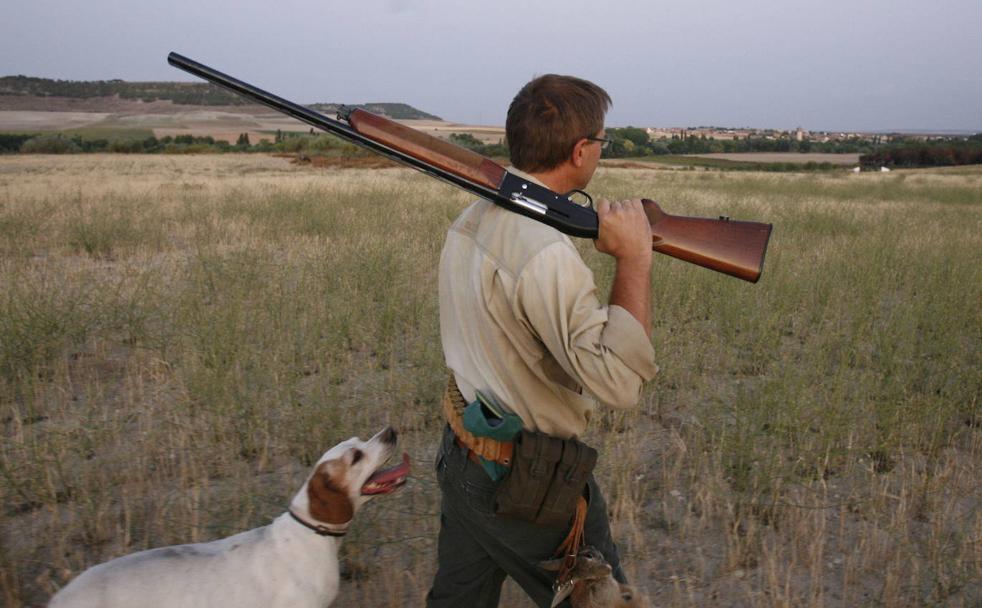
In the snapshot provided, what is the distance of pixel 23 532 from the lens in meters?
3.12

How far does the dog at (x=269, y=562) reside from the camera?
2004mm

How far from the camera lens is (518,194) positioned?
1.86m

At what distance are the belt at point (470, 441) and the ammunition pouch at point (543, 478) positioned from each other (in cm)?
5

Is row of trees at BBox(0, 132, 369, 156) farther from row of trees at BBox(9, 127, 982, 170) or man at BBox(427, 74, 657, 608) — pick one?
man at BBox(427, 74, 657, 608)

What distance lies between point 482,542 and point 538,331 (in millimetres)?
733

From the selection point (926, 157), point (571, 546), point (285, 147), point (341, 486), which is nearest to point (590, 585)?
point (571, 546)

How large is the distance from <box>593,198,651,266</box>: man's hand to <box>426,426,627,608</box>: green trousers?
72 cm

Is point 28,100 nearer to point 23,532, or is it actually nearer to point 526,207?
point 23,532

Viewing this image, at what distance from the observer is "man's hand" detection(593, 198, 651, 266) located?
5.74 ft

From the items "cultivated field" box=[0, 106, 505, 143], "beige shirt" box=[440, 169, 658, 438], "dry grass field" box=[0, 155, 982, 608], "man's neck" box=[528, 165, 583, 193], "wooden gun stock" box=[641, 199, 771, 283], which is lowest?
"dry grass field" box=[0, 155, 982, 608]

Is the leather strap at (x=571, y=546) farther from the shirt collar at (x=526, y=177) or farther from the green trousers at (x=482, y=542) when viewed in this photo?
the shirt collar at (x=526, y=177)

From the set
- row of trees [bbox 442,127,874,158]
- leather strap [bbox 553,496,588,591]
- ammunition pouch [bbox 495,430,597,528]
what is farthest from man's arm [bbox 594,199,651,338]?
row of trees [bbox 442,127,874,158]

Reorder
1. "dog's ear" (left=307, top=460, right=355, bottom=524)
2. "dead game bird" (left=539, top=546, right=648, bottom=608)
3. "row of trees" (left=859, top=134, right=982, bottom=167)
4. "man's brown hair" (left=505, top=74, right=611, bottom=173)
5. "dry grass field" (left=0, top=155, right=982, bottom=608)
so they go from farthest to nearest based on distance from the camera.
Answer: "row of trees" (left=859, top=134, right=982, bottom=167) → "dry grass field" (left=0, top=155, right=982, bottom=608) → "dog's ear" (left=307, top=460, right=355, bottom=524) → "dead game bird" (left=539, top=546, right=648, bottom=608) → "man's brown hair" (left=505, top=74, right=611, bottom=173)

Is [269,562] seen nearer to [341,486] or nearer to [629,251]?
[341,486]
